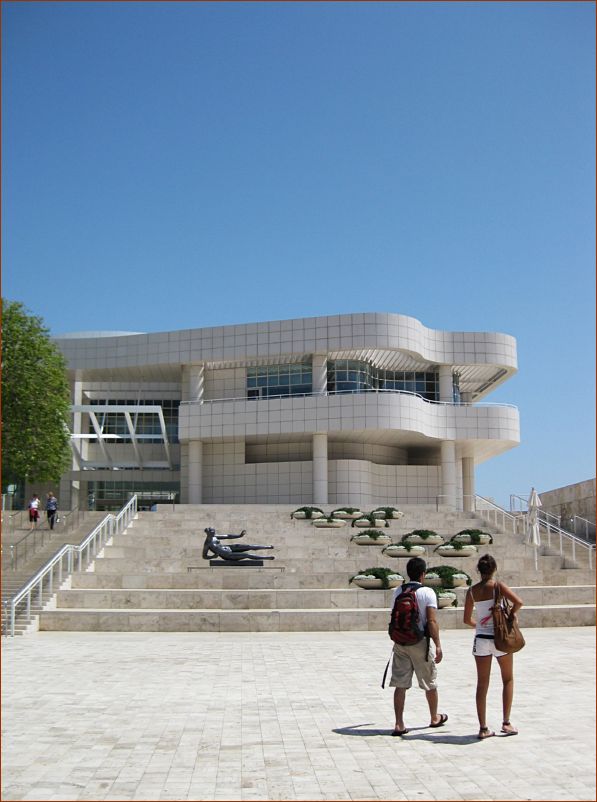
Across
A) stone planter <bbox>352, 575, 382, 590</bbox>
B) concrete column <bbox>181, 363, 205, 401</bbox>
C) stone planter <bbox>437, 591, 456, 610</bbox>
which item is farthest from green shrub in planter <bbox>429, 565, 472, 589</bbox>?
concrete column <bbox>181, 363, 205, 401</bbox>

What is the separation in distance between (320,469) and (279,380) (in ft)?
19.1

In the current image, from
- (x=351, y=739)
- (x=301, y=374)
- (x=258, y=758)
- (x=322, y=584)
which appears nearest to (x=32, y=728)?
(x=258, y=758)

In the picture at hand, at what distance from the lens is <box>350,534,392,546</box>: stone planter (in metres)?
29.5

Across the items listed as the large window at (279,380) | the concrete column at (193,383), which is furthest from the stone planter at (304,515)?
the concrete column at (193,383)

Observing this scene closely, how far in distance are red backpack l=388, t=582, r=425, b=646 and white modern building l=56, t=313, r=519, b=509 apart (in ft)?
107

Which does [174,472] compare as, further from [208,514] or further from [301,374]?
[208,514]

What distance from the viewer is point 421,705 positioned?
10484 mm

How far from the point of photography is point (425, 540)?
96.0 feet

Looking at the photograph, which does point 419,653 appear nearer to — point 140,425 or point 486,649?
point 486,649

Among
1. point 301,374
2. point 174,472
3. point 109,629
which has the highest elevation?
point 301,374

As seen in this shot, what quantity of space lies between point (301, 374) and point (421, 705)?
3500 centimetres

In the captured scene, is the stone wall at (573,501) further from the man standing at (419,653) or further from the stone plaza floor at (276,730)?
the man standing at (419,653)

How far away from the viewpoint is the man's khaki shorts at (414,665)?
8.70 meters

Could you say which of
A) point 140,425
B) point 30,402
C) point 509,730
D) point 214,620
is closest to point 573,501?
point 214,620
